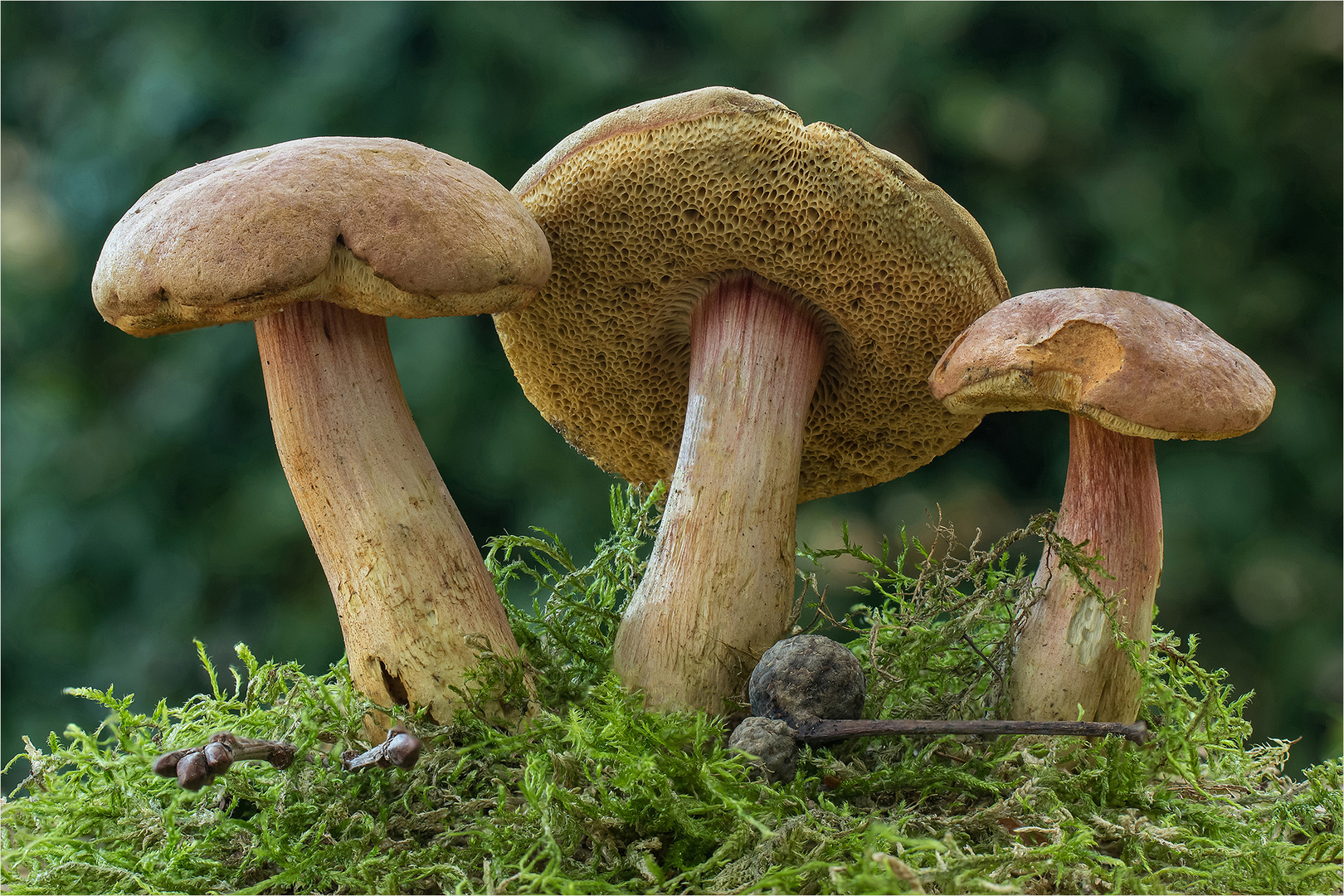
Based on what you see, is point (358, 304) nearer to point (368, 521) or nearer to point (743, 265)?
point (368, 521)

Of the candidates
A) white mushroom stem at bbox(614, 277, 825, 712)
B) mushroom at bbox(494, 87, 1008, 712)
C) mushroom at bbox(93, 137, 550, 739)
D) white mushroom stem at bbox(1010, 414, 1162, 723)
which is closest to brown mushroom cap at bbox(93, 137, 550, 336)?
mushroom at bbox(93, 137, 550, 739)

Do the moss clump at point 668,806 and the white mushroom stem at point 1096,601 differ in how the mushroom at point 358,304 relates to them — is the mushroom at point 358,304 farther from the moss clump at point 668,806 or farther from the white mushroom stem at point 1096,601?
the white mushroom stem at point 1096,601

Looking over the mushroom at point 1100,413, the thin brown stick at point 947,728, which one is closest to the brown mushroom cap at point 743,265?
the mushroom at point 1100,413

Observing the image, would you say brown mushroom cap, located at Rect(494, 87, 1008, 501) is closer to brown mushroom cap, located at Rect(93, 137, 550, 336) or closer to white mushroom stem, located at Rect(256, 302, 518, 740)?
brown mushroom cap, located at Rect(93, 137, 550, 336)

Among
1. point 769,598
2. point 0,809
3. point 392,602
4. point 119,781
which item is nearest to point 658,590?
point 769,598

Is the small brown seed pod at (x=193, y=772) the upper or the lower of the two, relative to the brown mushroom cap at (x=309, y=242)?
lower

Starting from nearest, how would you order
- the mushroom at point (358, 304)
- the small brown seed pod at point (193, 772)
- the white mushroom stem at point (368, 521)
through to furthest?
the small brown seed pod at point (193, 772) < the mushroom at point (358, 304) < the white mushroom stem at point (368, 521)
